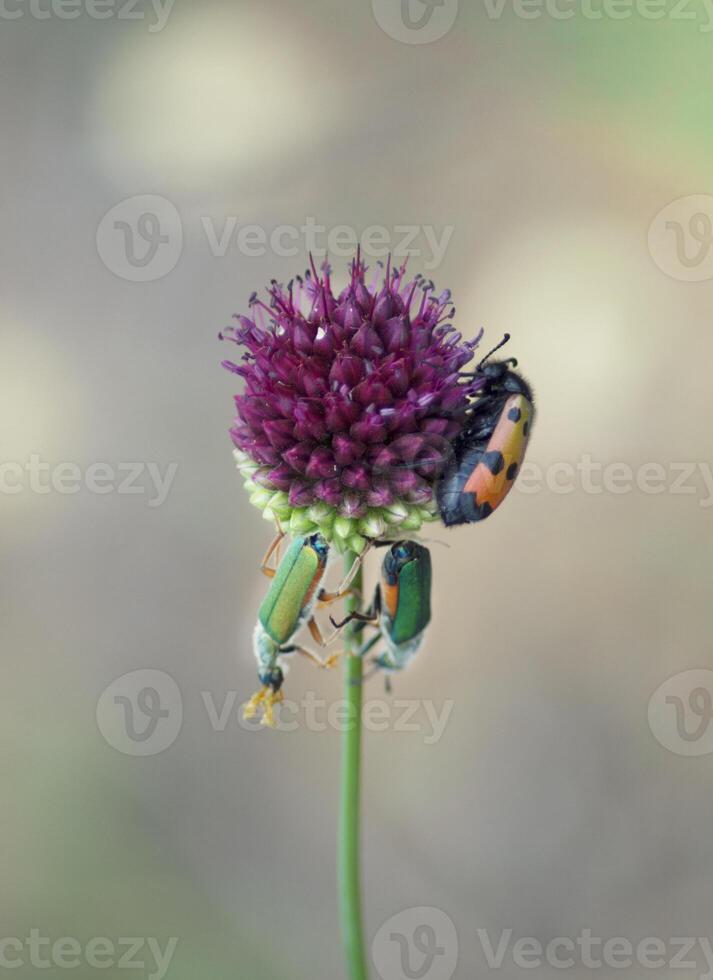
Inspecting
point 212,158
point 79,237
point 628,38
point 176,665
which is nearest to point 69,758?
point 176,665

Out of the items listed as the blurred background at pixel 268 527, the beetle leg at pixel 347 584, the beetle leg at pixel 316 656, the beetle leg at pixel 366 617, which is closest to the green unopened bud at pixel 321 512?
the beetle leg at pixel 347 584

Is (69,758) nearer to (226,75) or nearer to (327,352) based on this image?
(327,352)

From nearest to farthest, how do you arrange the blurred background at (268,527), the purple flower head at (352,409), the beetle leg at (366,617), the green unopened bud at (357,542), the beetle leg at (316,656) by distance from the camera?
the purple flower head at (352,409) → the green unopened bud at (357,542) → the beetle leg at (366,617) → the beetle leg at (316,656) → the blurred background at (268,527)

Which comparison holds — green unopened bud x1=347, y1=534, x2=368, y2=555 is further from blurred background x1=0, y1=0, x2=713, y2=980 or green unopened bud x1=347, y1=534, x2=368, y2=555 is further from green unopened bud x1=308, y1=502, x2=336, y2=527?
blurred background x1=0, y1=0, x2=713, y2=980

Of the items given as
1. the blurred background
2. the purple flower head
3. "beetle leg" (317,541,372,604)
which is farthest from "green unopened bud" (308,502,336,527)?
the blurred background

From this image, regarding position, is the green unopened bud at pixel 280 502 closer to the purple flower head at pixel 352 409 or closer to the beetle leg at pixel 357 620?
the purple flower head at pixel 352 409

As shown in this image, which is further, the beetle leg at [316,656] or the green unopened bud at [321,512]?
the beetle leg at [316,656]
